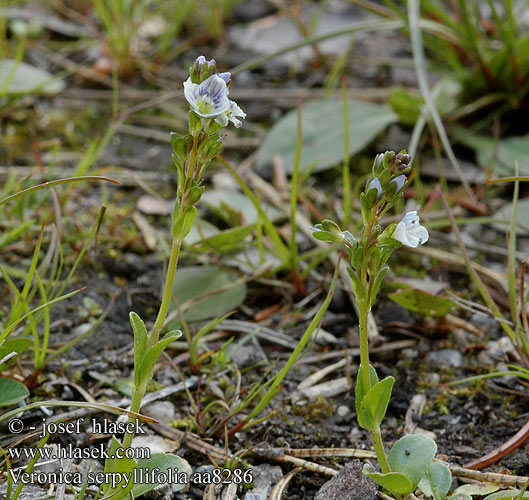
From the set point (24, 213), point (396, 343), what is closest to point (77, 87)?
point (24, 213)

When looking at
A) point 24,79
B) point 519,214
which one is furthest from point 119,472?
point 24,79

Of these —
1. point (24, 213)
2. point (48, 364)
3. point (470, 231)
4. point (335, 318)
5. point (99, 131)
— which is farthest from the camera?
point (99, 131)

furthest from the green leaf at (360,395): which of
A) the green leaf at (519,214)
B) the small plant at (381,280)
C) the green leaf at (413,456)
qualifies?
the green leaf at (519,214)

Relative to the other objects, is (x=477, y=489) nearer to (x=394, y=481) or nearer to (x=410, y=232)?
(x=394, y=481)

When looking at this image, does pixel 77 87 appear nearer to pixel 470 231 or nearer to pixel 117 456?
pixel 470 231

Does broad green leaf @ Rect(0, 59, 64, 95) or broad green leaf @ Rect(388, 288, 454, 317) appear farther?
broad green leaf @ Rect(0, 59, 64, 95)

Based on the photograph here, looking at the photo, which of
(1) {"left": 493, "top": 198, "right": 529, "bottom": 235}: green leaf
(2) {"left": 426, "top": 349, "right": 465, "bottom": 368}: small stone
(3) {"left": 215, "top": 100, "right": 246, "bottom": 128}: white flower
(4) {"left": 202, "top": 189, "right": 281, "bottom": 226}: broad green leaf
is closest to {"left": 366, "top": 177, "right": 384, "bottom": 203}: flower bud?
(3) {"left": 215, "top": 100, "right": 246, "bottom": 128}: white flower

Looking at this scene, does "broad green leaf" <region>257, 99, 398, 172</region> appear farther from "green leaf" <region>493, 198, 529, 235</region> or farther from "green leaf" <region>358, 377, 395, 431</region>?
"green leaf" <region>358, 377, 395, 431</region>
